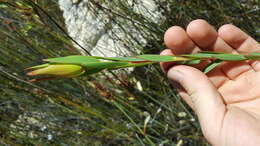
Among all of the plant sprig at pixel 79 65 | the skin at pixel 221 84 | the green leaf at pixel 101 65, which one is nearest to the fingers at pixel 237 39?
the skin at pixel 221 84

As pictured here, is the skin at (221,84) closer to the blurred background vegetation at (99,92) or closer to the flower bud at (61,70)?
the flower bud at (61,70)

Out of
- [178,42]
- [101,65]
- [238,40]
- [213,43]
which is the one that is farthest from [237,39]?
[101,65]

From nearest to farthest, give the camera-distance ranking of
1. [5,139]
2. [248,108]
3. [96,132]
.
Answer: [248,108]
[5,139]
[96,132]

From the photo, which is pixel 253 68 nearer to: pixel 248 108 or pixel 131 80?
pixel 248 108

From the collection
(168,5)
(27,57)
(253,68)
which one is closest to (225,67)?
(253,68)

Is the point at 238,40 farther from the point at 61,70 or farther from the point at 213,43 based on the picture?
the point at 61,70

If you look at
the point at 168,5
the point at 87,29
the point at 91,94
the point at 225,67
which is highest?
the point at 87,29

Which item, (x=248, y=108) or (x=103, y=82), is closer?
(x=248, y=108)

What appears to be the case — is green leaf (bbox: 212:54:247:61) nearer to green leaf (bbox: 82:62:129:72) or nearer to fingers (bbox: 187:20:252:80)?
fingers (bbox: 187:20:252:80)
